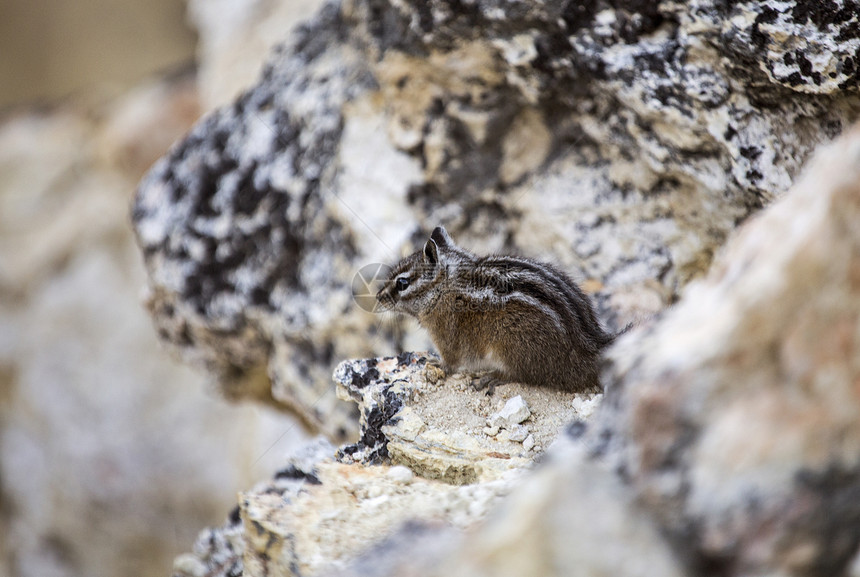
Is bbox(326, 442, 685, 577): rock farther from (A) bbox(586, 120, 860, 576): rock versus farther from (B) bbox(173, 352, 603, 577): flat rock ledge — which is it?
(B) bbox(173, 352, 603, 577): flat rock ledge

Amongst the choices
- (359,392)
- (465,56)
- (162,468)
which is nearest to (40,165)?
(162,468)

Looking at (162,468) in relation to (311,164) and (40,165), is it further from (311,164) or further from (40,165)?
(311,164)

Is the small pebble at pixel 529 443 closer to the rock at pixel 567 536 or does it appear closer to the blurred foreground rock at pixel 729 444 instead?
the blurred foreground rock at pixel 729 444

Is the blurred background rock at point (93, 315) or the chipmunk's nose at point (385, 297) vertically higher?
the blurred background rock at point (93, 315)

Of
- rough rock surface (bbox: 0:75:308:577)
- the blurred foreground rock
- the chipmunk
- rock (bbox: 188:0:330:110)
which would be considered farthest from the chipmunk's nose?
rough rock surface (bbox: 0:75:308:577)

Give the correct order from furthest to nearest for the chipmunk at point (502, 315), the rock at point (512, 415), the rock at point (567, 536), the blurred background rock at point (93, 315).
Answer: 1. the blurred background rock at point (93, 315)
2. the chipmunk at point (502, 315)
3. the rock at point (512, 415)
4. the rock at point (567, 536)

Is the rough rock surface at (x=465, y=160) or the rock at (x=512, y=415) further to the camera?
the rough rock surface at (x=465, y=160)

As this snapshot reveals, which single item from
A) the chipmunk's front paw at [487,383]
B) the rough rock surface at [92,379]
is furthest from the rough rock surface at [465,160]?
the rough rock surface at [92,379]
